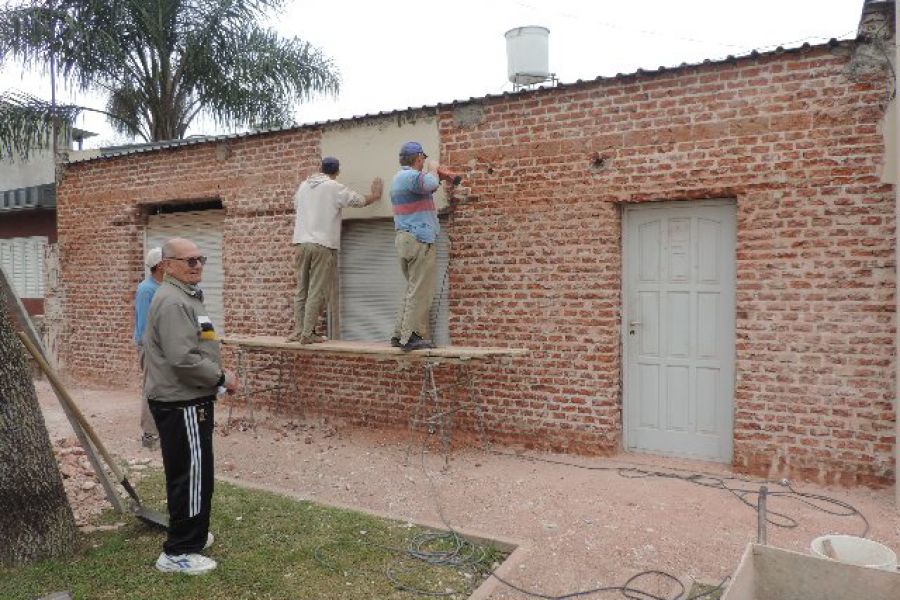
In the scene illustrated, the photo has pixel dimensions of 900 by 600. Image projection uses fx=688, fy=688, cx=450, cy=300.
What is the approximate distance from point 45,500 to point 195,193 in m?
5.84

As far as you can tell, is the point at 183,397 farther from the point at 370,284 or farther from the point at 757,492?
the point at 757,492

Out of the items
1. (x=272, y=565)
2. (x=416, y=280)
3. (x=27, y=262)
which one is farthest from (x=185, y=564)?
(x=27, y=262)

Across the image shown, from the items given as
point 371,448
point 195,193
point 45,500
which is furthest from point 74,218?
point 45,500

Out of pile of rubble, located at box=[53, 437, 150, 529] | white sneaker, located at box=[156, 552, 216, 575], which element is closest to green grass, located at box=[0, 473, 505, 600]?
white sneaker, located at box=[156, 552, 216, 575]

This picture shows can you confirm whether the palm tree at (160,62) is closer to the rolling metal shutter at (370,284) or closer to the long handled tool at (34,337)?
the rolling metal shutter at (370,284)

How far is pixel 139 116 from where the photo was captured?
15.0 metres

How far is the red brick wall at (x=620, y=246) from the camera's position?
215 inches

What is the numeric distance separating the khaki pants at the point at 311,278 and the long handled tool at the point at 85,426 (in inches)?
111

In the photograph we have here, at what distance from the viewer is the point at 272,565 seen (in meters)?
4.19

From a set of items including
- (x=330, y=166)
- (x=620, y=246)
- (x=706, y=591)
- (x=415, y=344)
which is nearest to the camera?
(x=706, y=591)

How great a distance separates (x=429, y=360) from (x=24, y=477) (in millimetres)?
3384

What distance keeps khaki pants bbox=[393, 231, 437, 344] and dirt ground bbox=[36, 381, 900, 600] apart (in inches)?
51.4

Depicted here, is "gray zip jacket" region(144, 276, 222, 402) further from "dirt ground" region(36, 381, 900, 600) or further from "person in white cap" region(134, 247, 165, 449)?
"person in white cap" region(134, 247, 165, 449)

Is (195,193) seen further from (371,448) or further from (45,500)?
(45,500)
